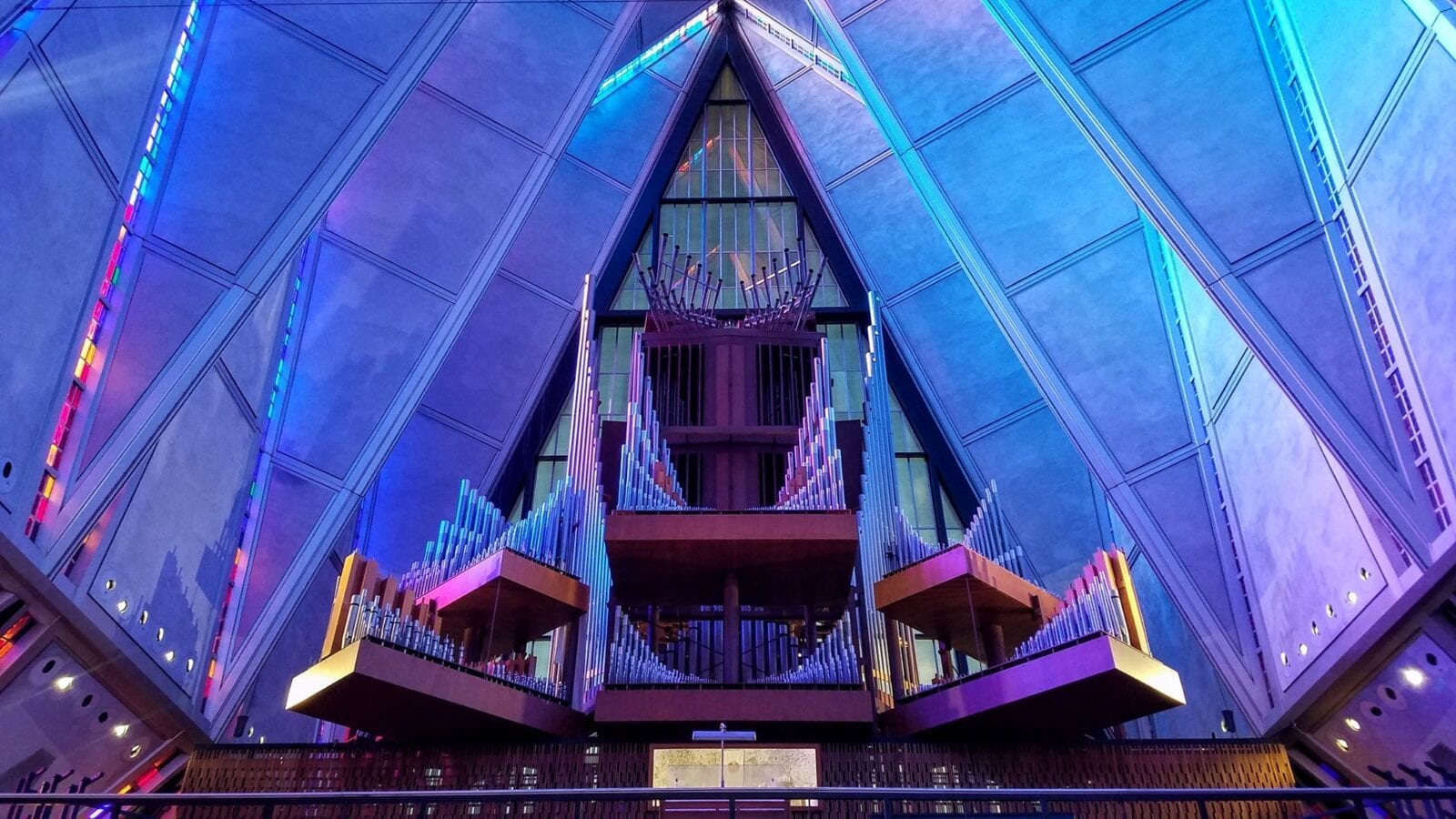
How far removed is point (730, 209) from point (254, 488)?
11809 millimetres

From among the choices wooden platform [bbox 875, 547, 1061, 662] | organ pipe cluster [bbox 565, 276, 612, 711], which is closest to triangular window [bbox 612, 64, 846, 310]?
organ pipe cluster [bbox 565, 276, 612, 711]

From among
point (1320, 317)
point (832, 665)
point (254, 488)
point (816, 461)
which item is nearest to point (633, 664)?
point (832, 665)

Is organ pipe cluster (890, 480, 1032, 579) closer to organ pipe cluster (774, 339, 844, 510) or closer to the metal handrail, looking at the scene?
organ pipe cluster (774, 339, 844, 510)

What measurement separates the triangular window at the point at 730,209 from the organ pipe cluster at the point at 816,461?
21.1ft

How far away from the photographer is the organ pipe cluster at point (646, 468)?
12484mm

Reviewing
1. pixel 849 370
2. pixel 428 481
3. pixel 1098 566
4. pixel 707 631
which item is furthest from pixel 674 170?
pixel 1098 566

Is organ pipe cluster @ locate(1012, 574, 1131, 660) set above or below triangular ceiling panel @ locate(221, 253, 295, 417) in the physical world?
below

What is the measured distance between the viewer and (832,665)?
37.8 feet

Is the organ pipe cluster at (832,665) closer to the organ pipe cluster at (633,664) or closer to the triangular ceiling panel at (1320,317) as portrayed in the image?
the organ pipe cluster at (633,664)

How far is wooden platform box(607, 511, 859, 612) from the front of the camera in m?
12.0

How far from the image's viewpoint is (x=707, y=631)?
569 inches

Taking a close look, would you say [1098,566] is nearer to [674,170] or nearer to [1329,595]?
[1329,595]

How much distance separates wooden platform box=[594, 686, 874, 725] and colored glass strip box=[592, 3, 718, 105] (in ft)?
41.1

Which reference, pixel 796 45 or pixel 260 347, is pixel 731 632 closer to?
pixel 260 347
